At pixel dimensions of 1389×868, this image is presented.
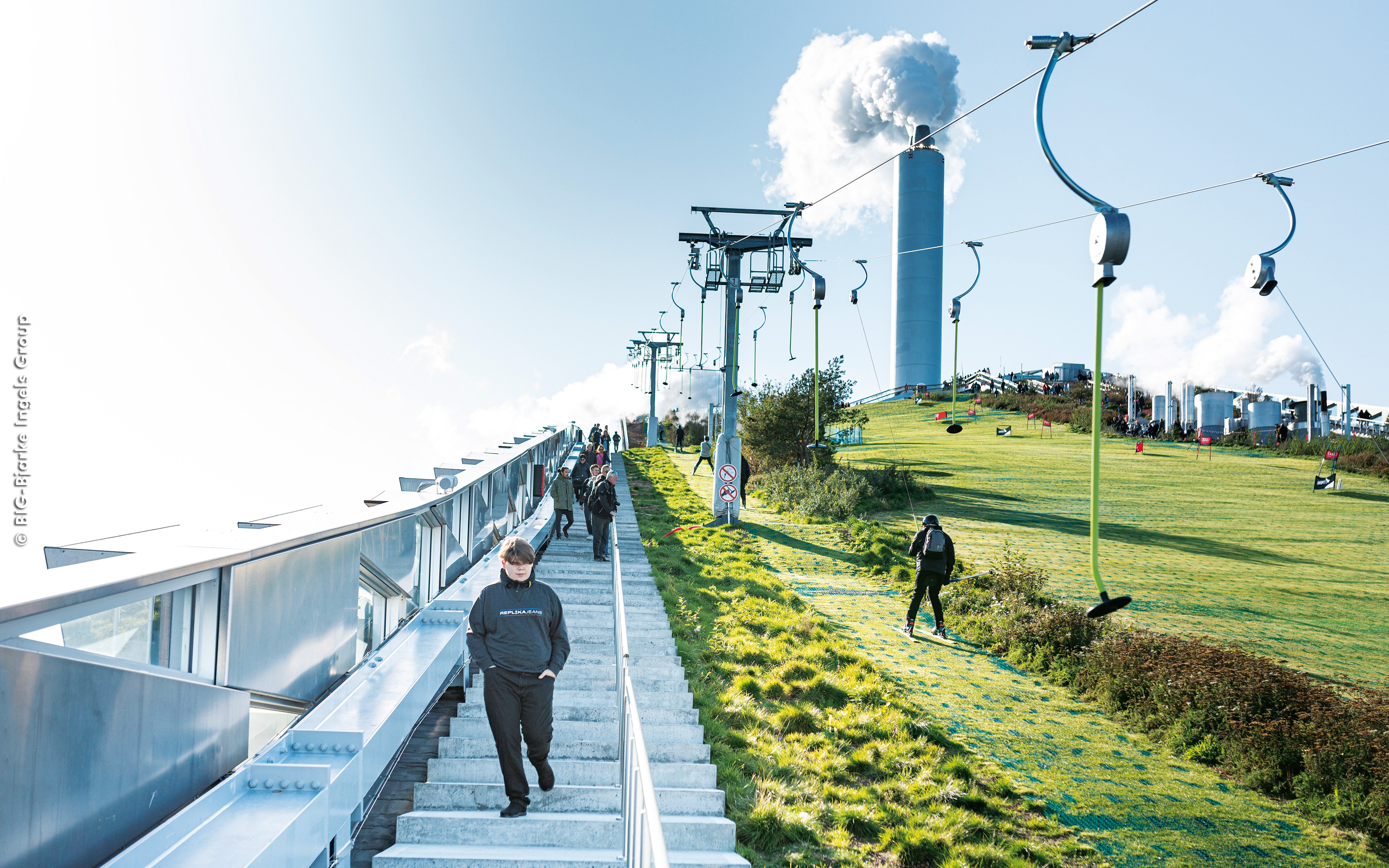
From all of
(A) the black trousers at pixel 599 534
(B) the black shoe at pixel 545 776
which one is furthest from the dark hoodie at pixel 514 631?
(A) the black trousers at pixel 599 534

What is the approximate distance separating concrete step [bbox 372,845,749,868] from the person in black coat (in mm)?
7449

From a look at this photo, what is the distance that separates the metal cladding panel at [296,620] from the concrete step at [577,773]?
1.12 m

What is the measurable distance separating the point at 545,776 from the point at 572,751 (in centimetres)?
102

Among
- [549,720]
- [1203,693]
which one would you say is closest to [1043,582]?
[1203,693]

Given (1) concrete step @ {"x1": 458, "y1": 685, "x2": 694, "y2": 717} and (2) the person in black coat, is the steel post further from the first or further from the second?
(1) concrete step @ {"x1": 458, "y1": 685, "x2": 694, "y2": 717}

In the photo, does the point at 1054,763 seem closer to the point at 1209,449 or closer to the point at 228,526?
the point at 228,526

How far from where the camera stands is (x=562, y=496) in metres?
15.1

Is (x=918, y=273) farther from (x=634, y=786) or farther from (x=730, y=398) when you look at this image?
(x=634, y=786)

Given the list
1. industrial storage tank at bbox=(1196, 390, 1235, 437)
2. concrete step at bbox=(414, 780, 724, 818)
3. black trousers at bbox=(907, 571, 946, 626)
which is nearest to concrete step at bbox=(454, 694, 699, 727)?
concrete step at bbox=(414, 780, 724, 818)

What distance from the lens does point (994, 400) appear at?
5647cm

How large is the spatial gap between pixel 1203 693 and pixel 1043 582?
4.32m

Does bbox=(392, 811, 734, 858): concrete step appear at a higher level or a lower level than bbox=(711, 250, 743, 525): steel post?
lower

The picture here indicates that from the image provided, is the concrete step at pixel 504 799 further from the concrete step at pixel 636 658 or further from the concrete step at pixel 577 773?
the concrete step at pixel 636 658

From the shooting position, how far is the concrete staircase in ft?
16.0
